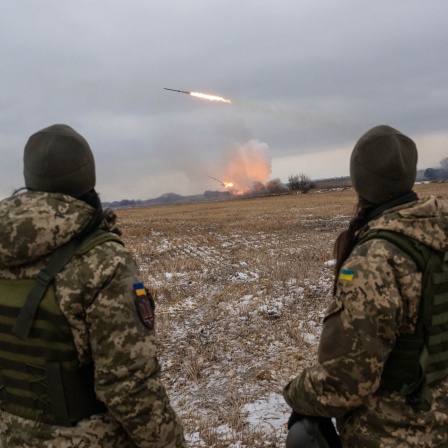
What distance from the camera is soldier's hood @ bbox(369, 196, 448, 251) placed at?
2318 millimetres

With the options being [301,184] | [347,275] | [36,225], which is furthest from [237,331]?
[301,184]

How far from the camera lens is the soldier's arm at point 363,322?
222cm

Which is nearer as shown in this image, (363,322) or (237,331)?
(363,322)

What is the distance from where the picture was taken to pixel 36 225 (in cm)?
216

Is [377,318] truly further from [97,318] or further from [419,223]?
[97,318]

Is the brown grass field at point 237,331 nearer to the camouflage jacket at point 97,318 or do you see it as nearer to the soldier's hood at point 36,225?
the camouflage jacket at point 97,318

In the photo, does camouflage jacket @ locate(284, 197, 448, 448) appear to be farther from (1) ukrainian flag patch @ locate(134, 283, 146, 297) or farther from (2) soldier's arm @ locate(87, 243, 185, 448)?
(1) ukrainian flag patch @ locate(134, 283, 146, 297)

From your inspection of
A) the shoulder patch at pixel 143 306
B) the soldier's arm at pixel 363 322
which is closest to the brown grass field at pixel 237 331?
the soldier's arm at pixel 363 322

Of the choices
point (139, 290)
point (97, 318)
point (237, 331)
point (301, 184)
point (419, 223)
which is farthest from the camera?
point (301, 184)

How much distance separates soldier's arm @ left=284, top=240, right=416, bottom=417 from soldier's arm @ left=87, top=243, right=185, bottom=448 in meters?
0.87

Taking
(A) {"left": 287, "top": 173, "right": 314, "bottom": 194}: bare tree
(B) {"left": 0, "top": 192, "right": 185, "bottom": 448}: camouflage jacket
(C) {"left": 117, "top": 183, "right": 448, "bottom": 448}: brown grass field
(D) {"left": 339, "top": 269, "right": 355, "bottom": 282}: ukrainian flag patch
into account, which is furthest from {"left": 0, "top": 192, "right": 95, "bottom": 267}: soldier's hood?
(A) {"left": 287, "top": 173, "right": 314, "bottom": 194}: bare tree

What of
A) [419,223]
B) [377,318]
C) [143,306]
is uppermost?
[419,223]

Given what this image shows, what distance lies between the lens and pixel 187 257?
54.2ft

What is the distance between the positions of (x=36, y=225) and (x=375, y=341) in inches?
67.1
